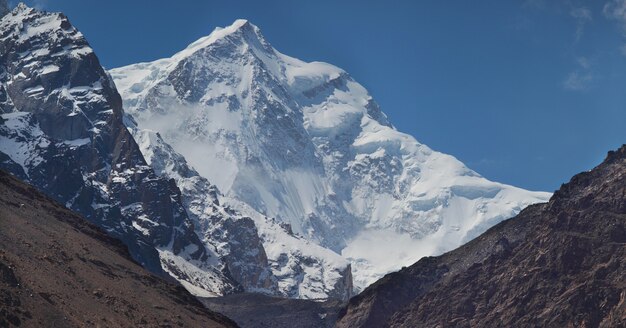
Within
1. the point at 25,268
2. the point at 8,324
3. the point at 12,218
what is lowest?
the point at 8,324

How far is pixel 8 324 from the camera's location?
458 ft

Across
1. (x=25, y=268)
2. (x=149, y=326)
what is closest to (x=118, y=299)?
(x=149, y=326)

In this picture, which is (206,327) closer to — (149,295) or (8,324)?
(149,295)

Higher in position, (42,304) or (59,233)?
(59,233)

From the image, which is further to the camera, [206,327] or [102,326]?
[206,327]

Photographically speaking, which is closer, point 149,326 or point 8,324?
point 8,324

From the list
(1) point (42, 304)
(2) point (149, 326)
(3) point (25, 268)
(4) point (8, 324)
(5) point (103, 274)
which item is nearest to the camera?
(4) point (8, 324)

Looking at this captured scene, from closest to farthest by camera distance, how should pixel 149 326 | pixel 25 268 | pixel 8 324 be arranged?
1. pixel 8 324
2. pixel 25 268
3. pixel 149 326

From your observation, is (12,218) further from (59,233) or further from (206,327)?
(206,327)

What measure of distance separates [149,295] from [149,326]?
20.0m

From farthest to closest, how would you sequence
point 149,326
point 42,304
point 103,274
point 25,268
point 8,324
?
1. point 103,274
2. point 149,326
3. point 25,268
4. point 42,304
5. point 8,324

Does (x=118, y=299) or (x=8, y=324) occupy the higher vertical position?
(x=118, y=299)

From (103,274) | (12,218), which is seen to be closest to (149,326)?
(103,274)

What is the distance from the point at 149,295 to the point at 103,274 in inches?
321
